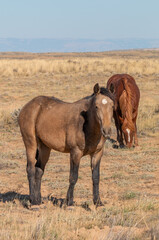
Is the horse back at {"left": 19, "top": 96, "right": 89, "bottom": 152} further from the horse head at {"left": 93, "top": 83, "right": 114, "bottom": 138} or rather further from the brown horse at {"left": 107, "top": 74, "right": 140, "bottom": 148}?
the brown horse at {"left": 107, "top": 74, "right": 140, "bottom": 148}

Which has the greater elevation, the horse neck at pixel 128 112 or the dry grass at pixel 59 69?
the dry grass at pixel 59 69

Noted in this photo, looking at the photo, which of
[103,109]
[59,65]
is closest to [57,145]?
[103,109]

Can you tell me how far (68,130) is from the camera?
6031mm

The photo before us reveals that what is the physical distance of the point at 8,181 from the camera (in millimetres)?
8320

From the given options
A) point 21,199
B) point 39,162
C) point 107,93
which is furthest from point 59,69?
point 107,93

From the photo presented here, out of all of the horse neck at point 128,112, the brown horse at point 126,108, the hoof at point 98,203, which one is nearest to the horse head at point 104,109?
the hoof at point 98,203

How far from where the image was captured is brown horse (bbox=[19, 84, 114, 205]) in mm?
5562

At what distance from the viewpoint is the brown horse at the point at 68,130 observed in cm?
556

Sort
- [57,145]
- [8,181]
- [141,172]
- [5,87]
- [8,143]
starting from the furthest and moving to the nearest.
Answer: [5,87], [8,143], [141,172], [8,181], [57,145]

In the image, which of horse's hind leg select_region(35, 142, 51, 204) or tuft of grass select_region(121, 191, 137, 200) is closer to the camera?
horse's hind leg select_region(35, 142, 51, 204)

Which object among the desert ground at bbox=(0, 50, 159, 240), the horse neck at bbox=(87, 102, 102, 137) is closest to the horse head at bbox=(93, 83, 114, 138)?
the horse neck at bbox=(87, 102, 102, 137)

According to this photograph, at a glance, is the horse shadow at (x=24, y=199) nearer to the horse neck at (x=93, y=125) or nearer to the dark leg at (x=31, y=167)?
the dark leg at (x=31, y=167)

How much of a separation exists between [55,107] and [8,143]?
599cm

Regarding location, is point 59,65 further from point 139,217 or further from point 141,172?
point 139,217
